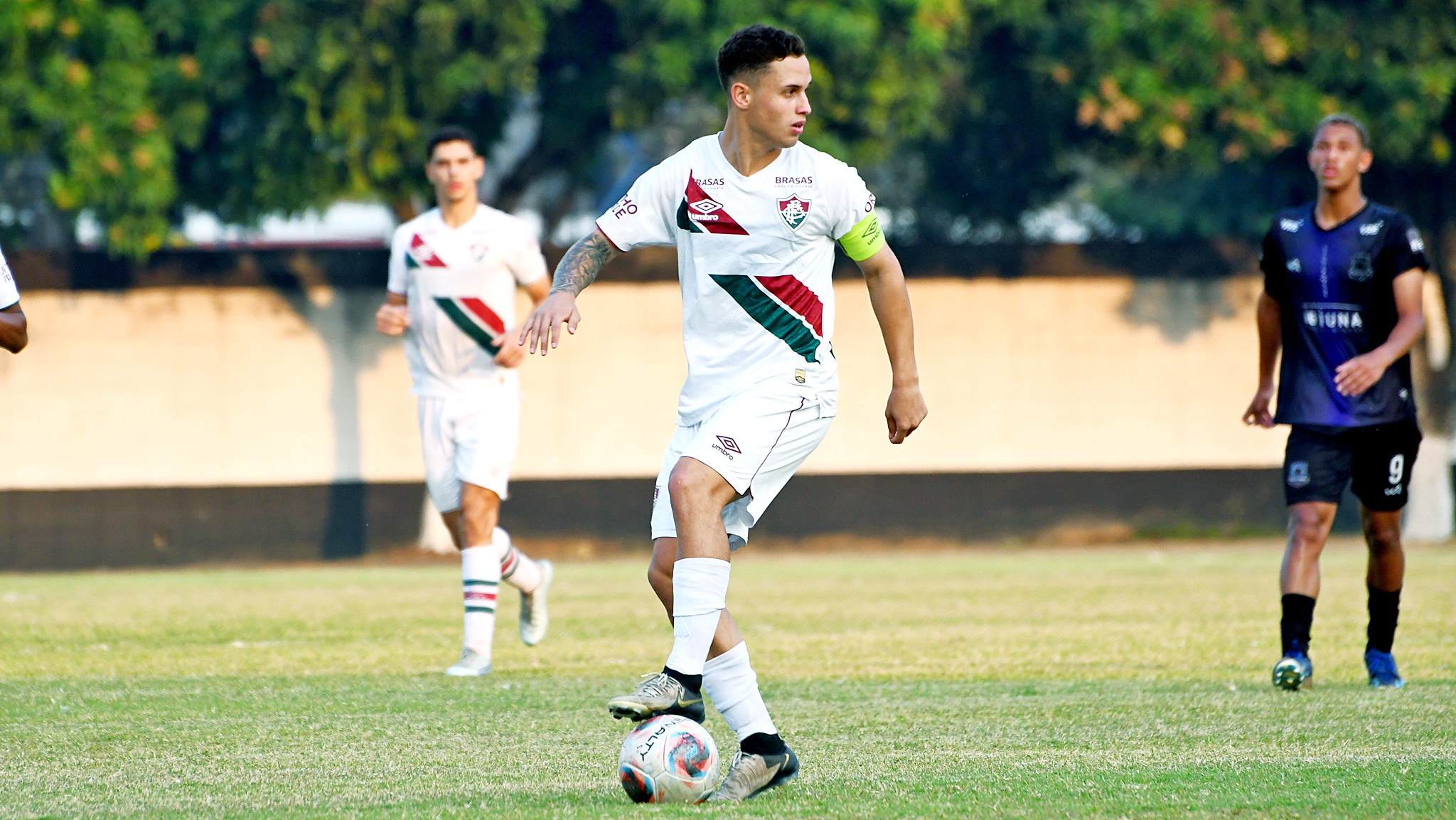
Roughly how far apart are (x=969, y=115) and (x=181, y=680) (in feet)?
43.6

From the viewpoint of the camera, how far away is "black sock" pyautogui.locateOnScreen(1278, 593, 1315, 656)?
7141 millimetres

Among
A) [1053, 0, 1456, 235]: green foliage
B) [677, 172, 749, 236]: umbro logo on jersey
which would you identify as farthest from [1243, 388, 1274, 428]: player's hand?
[1053, 0, 1456, 235]: green foliage

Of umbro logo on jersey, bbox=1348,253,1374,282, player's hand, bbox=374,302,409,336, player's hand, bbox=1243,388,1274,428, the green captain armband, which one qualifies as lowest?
player's hand, bbox=1243,388,1274,428

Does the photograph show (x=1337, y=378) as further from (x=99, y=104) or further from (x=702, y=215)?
(x=99, y=104)

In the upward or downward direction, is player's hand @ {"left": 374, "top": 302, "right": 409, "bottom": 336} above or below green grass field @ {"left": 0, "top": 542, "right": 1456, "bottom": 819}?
above

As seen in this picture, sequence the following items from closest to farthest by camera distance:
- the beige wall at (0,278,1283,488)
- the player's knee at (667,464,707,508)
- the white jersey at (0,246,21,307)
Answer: the player's knee at (667,464,707,508)
the white jersey at (0,246,21,307)
the beige wall at (0,278,1283,488)

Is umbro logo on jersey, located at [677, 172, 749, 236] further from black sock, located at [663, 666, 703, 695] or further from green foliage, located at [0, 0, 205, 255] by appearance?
green foliage, located at [0, 0, 205, 255]

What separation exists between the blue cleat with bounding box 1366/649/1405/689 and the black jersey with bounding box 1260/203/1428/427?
0.96 m

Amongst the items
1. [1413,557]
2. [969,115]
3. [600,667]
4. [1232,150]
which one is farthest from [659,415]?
[600,667]

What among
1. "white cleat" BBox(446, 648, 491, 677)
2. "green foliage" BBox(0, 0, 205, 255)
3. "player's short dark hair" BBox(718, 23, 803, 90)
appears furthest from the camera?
"green foliage" BBox(0, 0, 205, 255)

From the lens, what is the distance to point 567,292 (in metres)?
5.06

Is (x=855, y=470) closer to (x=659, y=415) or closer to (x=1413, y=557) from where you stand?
(x=659, y=415)

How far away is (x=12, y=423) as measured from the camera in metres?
17.0

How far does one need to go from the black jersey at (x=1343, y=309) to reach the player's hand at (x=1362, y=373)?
0.83 feet
